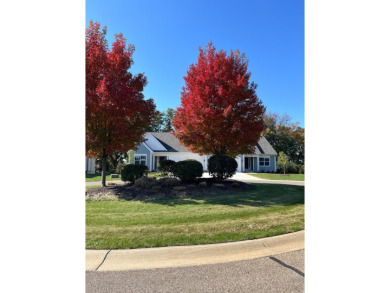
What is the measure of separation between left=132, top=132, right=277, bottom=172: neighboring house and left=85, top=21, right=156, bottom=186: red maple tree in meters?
14.7

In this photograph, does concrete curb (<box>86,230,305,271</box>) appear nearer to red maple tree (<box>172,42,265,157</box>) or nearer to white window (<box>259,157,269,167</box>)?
red maple tree (<box>172,42,265,157</box>)

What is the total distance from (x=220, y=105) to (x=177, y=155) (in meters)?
15.8

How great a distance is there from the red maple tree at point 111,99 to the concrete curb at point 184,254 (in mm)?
5529

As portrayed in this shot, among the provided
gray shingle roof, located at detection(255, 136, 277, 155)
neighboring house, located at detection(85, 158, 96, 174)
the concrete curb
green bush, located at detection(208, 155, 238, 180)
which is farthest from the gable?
the concrete curb

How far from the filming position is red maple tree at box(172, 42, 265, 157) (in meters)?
9.13

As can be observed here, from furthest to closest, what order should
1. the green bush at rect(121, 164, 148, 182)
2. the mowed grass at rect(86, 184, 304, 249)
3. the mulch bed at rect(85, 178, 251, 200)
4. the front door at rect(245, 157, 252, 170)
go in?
the front door at rect(245, 157, 252, 170), the green bush at rect(121, 164, 148, 182), the mulch bed at rect(85, 178, 251, 200), the mowed grass at rect(86, 184, 304, 249)

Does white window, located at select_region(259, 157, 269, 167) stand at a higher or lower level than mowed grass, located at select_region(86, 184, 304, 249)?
higher

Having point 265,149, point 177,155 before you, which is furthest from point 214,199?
point 265,149

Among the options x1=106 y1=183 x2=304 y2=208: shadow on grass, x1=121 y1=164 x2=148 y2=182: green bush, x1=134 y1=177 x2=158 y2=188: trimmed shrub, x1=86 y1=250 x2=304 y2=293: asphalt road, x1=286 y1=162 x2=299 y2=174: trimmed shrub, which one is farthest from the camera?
x1=286 y1=162 x2=299 y2=174: trimmed shrub

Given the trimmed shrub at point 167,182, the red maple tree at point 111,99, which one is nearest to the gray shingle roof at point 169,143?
the red maple tree at point 111,99

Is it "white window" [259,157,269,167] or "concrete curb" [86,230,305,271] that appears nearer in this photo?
"concrete curb" [86,230,305,271]
